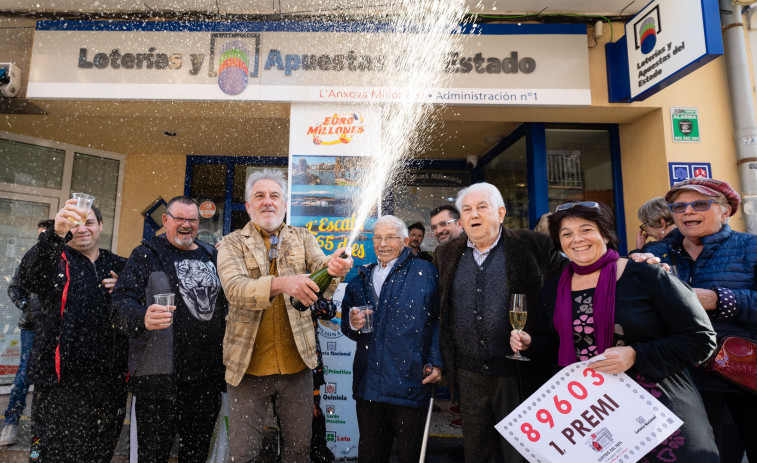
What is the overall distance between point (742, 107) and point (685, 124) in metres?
0.71

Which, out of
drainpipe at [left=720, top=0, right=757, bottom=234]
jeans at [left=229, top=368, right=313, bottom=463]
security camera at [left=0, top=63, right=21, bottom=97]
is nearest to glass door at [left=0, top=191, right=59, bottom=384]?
security camera at [left=0, top=63, right=21, bottom=97]

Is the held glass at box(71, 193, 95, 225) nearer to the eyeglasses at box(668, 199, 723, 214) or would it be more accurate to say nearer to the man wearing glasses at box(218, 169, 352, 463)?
the man wearing glasses at box(218, 169, 352, 463)

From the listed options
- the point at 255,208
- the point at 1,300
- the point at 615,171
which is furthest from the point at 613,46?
the point at 1,300

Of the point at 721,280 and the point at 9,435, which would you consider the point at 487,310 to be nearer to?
the point at 721,280

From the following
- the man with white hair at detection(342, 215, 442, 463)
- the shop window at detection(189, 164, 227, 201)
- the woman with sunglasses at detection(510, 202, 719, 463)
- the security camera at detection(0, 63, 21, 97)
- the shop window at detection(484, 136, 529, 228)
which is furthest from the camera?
the shop window at detection(189, 164, 227, 201)

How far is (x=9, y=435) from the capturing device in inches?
166

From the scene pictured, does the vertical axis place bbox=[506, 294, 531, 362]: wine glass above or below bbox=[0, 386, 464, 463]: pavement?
above

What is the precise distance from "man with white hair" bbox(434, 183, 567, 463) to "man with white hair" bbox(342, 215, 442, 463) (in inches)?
5.3

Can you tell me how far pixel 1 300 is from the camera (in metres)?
6.91

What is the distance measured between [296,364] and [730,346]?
102 inches

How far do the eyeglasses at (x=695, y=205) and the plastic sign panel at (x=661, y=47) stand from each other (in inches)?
101

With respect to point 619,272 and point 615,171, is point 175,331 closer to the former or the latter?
point 619,272

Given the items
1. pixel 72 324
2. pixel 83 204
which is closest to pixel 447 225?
pixel 83 204

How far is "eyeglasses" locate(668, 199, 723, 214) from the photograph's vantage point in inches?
101
